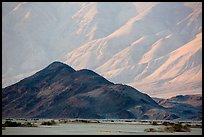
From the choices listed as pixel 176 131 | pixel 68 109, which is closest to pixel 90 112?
pixel 68 109

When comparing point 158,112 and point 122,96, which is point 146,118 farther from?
point 122,96

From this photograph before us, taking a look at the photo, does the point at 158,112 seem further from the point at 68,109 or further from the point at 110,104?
the point at 68,109

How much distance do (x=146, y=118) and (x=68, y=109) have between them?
31.7 m

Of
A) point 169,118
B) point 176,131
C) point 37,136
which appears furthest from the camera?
point 169,118

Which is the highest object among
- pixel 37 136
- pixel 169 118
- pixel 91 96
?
pixel 91 96

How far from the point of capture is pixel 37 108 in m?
200

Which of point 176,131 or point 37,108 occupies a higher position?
point 37,108

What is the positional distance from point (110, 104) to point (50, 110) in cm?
2399

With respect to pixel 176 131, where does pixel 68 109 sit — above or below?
above

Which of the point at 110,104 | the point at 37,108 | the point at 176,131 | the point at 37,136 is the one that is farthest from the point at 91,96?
the point at 37,136

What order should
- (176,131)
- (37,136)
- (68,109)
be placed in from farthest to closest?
(68,109)
(176,131)
(37,136)

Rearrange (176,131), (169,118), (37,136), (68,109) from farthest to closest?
1. (68,109)
2. (169,118)
3. (176,131)
4. (37,136)

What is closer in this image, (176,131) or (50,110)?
(176,131)

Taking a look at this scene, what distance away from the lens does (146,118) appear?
590 feet
